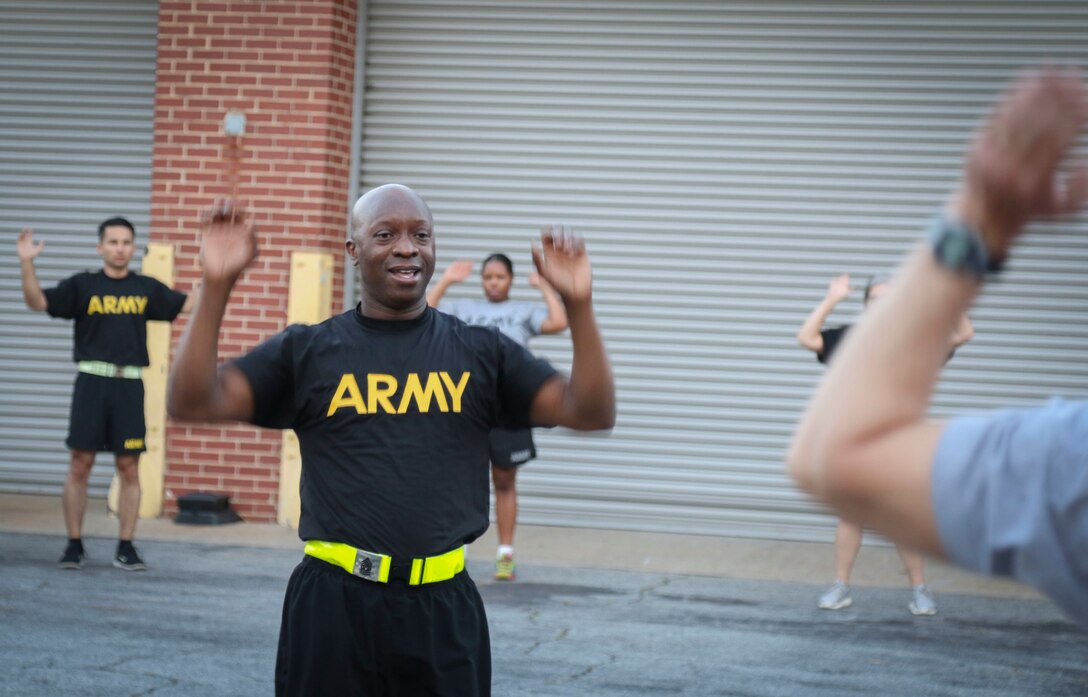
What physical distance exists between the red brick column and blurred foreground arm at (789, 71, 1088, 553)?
34.1ft

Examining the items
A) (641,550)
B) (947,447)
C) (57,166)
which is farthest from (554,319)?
(947,447)

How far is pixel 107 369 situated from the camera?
9477mm

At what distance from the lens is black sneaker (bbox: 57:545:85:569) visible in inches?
373

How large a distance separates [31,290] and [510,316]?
3.02 m

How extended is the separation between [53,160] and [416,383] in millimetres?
9856

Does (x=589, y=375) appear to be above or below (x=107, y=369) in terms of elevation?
above

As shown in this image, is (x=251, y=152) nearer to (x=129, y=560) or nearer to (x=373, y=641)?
(x=129, y=560)

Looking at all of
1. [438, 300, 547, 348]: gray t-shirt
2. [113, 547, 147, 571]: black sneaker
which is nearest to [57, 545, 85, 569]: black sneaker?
[113, 547, 147, 571]: black sneaker

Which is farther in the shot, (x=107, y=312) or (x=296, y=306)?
(x=296, y=306)

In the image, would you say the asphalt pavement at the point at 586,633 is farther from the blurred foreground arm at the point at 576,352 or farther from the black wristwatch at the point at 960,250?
the black wristwatch at the point at 960,250

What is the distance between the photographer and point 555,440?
481 inches

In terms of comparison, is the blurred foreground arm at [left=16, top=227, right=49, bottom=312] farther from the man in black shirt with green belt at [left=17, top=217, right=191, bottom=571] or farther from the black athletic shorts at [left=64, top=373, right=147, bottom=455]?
the black athletic shorts at [left=64, top=373, right=147, bottom=455]

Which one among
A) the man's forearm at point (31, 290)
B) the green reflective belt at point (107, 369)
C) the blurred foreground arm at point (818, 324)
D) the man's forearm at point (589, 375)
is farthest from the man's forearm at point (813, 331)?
the man's forearm at point (589, 375)

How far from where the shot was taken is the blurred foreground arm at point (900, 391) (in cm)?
148
